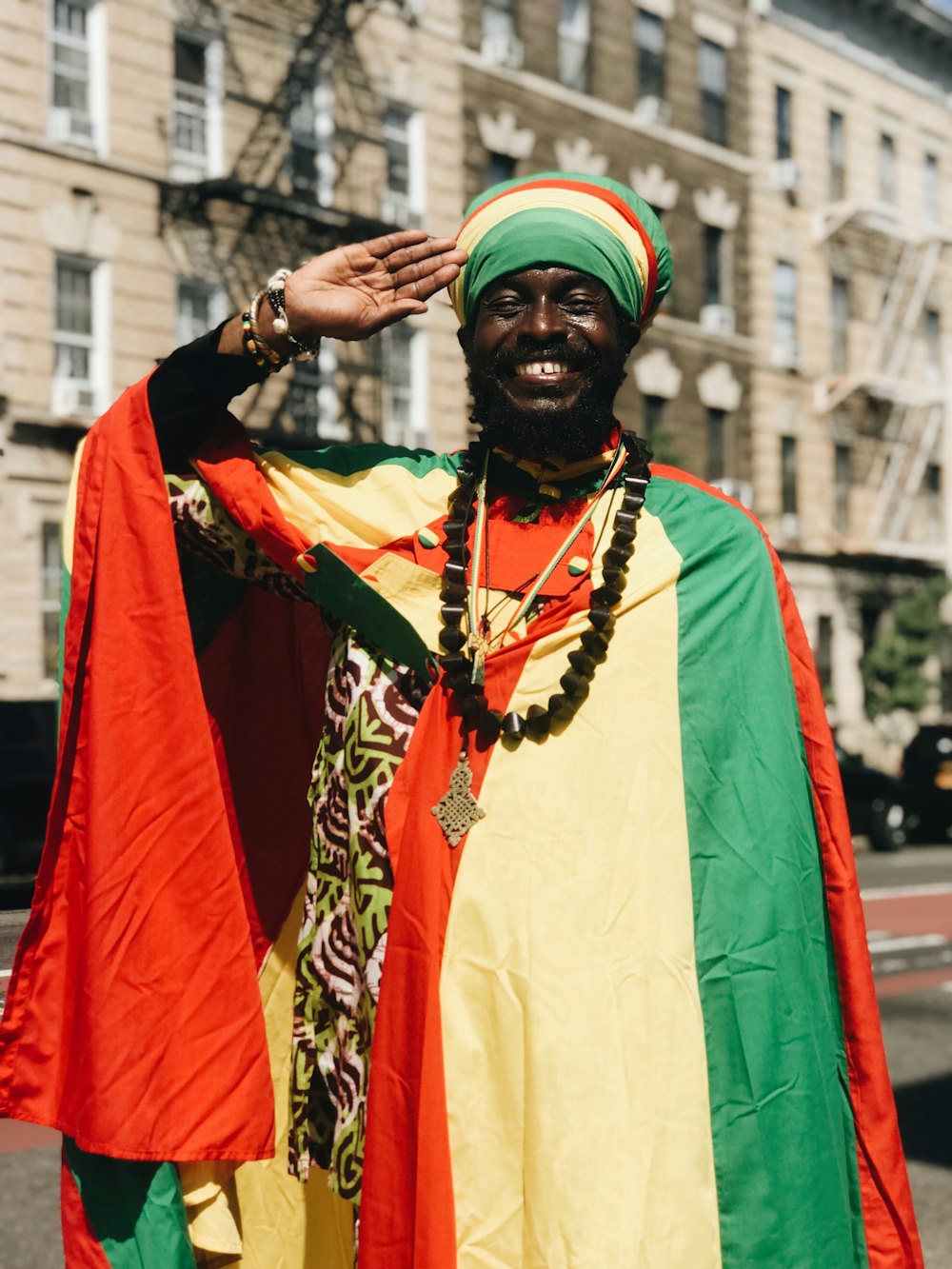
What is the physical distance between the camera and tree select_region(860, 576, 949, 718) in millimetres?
28797

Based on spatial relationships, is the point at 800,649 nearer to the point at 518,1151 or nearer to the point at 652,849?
the point at 652,849

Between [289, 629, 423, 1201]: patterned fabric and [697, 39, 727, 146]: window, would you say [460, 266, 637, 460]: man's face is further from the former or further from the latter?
[697, 39, 727, 146]: window

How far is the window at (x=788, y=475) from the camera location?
2900cm

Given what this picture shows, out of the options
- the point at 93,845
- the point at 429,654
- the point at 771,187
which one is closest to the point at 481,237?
the point at 429,654

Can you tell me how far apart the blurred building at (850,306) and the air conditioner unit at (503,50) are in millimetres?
6712

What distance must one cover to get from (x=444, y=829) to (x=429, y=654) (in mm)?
283

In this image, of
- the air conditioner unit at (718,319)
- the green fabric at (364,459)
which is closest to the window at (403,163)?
the air conditioner unit at (718,319)

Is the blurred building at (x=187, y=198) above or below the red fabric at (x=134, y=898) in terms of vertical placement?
above

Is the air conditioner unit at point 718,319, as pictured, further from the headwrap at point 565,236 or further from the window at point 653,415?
the headwrap at point 565,236

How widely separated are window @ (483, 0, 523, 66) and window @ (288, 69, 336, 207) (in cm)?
341

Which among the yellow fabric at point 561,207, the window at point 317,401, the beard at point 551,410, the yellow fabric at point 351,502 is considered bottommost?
the yellow fabric at point 351,502

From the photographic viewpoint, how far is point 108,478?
257cm

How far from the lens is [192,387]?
2564 mm

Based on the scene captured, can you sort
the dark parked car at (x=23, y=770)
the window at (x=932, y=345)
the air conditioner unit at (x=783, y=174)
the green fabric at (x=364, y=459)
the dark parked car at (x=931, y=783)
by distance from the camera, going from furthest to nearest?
1. the window at (x=932, y=345)
2. the air conditioner unit at (x=783, y=174)
3. the dark parked car at (x=931, y=783)
4. the dark parked car at (x=23, y=770)
5. the green fabric at (x=364, y=459)
